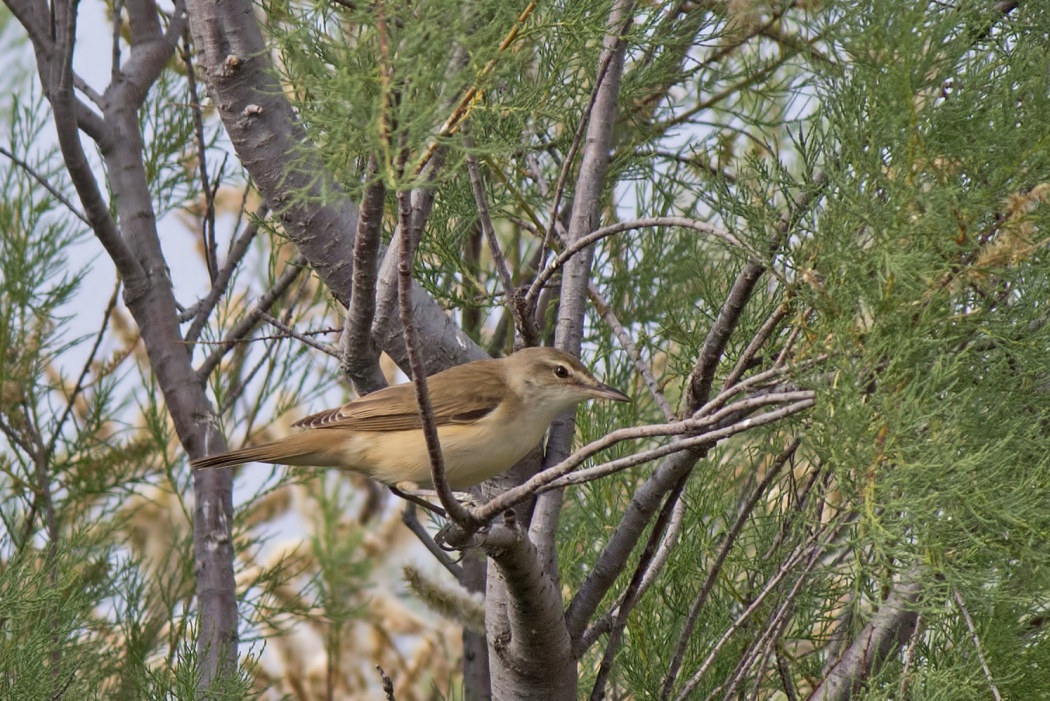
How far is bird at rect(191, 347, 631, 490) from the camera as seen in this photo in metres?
3.49

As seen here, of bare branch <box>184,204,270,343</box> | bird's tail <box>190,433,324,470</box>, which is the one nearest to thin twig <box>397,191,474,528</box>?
bird's tail <box>190,433,324,470</box>

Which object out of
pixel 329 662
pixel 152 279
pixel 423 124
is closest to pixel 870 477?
pixel 423 124

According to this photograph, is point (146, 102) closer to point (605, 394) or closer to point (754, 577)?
point (605, 394)

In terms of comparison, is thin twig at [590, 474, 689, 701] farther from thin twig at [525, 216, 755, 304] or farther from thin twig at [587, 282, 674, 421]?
thin twig at [525, 216, 755, 304]

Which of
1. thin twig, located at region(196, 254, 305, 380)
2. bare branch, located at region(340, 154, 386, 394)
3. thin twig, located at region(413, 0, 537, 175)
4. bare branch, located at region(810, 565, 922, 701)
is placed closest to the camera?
thin twig, located at region(413, 0, 537, 175)

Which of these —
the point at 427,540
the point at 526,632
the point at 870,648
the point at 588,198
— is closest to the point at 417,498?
the point at 427,540

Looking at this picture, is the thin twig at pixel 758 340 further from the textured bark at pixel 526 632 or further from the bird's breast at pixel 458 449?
the bird's breast at pixel 458 449

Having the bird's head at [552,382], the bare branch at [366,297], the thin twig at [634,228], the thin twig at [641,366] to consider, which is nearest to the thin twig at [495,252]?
the thin twig at [634,228]

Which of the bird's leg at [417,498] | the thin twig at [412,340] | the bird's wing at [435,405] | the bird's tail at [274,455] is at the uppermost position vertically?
the bird's wing at [435,405]

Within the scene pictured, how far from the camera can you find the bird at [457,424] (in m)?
3.49

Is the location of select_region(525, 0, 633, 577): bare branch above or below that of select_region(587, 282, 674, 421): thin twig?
above

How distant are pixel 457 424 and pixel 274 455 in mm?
575

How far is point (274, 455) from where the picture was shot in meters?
3.60

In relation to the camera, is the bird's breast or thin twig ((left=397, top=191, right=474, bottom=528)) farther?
the bird's breast
